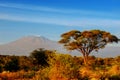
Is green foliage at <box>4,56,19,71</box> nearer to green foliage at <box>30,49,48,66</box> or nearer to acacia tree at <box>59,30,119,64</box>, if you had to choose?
green foliage at <box>30,49,48,66</box>

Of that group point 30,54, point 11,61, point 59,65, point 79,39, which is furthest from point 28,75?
point 79,39

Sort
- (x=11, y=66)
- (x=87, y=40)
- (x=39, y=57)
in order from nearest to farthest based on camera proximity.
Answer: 1. (x=11, y=66)
2. (x=39, y=57)
3. (x=87, y=40)

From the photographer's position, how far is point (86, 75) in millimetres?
23016

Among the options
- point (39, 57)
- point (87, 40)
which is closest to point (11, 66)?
point (39, 57)

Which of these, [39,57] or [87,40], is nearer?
[39,57]

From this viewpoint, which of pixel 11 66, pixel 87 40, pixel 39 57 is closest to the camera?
pixel 11 66

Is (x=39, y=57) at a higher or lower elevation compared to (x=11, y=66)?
higher

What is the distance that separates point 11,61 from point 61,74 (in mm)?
19813

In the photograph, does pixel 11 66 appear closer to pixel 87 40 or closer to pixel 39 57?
pixel 39 57

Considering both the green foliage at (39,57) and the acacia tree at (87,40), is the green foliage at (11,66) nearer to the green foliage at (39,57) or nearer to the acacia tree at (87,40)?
the green foliage at (39,57)

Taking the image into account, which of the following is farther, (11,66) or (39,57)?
(39,57)

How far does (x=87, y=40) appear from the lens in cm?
7300

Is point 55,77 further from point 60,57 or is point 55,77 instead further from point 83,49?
point 83,49

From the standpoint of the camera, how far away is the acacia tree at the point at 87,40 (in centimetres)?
7225
